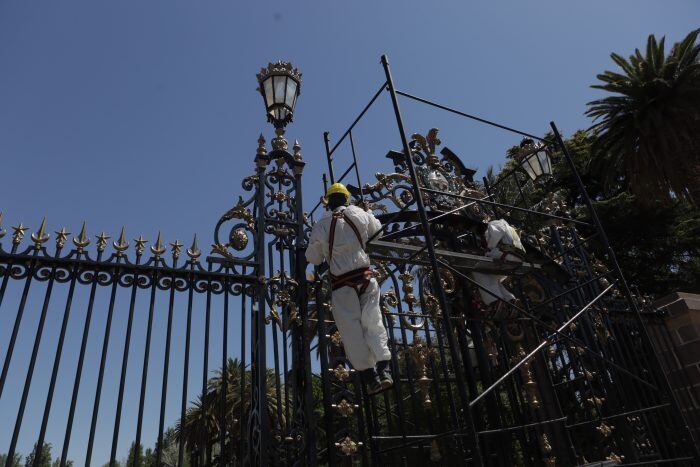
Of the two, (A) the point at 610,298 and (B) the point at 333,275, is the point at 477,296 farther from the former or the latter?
(A) the point at 610,298

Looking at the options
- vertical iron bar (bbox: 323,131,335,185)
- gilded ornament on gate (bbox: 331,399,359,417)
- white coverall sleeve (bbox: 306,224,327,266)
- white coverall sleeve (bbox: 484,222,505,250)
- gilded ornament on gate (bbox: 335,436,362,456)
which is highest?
vertical iron bar (bbox: 323,131,335,185)

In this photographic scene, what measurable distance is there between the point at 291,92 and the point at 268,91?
0.97 feet

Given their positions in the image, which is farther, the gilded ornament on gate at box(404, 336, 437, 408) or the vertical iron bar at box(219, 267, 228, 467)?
the gilded ornament on gate at box(404, 336, 437, 408)

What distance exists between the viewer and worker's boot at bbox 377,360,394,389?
15.9ft

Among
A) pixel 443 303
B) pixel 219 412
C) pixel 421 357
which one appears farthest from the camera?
pixel 219 412

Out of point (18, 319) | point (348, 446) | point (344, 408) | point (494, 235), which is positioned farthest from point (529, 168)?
point (18, 319)

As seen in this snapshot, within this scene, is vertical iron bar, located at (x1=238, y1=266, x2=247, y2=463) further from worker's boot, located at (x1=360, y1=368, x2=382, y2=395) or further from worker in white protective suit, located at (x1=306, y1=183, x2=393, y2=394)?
worker's boot, located at (x1=360, y1=368, x2=382, y2=395)

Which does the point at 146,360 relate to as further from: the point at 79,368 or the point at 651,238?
the point at 651,238

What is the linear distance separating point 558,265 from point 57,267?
6562 millimetres

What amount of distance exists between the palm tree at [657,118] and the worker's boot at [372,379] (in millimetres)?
14078

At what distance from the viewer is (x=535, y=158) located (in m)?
8.73

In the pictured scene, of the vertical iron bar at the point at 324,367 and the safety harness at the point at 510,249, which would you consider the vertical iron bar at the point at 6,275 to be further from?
the safety harness at the point at 510,249

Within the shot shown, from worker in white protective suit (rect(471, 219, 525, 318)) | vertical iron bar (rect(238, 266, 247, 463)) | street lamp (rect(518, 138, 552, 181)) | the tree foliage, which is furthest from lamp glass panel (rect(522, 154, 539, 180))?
the tree foliage

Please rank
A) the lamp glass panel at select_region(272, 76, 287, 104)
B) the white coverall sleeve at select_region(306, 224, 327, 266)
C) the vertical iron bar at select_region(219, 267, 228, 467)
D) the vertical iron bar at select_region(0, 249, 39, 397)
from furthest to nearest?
the lamp glass panel at select_region(272, 76, 287, 104) < the white coverall sleeve at select_region(306, 224, 327, 266) < the vertical iron bar at select_region(219, 267, 228, 467) < the vertical iron bar at select_region(0, 249, 39, 397)
